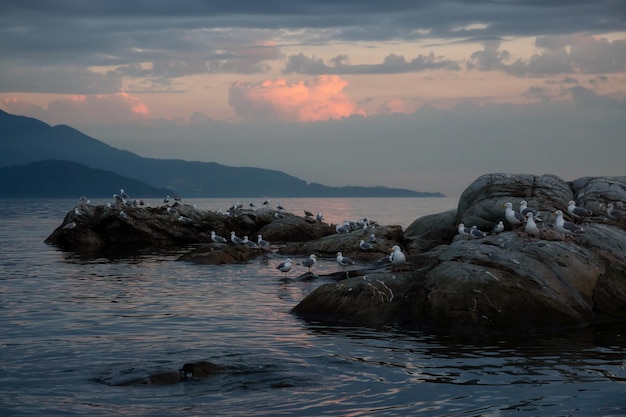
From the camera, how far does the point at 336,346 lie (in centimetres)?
1767

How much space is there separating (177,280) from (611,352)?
18.2 m

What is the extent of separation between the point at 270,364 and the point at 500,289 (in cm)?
647

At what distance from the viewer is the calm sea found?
13047 mm

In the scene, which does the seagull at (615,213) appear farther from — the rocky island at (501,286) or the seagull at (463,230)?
the seagull at (463,230)

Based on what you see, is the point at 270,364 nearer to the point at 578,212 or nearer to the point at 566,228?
the point at 566,228

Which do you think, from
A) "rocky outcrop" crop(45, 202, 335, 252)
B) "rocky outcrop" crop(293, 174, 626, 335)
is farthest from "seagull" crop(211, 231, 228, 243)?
"rocky outcrop" crop(293, 174, 626, 335)

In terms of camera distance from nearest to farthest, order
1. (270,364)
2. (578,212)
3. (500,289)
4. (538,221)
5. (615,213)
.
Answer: (270,364) → (500,289) → (538,221) → (578,212) → (615,213)

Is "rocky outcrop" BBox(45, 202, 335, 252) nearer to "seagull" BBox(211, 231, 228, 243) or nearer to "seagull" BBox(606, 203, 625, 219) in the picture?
"seagull" BBox(211, 231, 228, 243)

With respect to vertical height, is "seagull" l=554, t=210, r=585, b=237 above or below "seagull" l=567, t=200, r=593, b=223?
below

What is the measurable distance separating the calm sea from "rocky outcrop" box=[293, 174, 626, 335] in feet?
2.48

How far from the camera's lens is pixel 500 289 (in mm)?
19156

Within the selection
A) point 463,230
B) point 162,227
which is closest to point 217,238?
point 162,227

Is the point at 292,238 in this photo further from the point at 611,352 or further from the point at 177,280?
the point at 611,352

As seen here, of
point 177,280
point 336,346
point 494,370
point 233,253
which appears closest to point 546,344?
point 494,370
